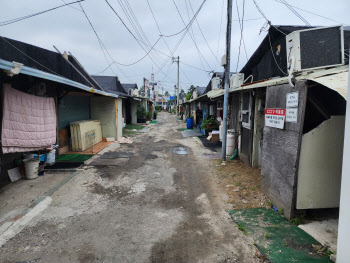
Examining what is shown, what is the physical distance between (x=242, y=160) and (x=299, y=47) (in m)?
4.45

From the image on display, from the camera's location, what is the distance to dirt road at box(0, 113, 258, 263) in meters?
2.85

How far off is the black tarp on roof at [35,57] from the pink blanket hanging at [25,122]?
157 cm

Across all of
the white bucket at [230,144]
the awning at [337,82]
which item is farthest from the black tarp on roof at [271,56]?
the awning at [337,82]

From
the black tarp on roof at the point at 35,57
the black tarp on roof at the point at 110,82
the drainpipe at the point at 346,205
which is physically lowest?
the drainpipe at the point at 346,205

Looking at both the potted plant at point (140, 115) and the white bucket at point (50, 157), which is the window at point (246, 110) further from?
the potted plant at point (140, 115)

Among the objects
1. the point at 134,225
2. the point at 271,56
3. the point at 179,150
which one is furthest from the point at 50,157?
the point at 271,56

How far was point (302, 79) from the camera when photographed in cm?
339

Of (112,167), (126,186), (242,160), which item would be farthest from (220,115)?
(126,186)

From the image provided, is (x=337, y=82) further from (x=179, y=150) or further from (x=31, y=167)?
(x=179, y=150)

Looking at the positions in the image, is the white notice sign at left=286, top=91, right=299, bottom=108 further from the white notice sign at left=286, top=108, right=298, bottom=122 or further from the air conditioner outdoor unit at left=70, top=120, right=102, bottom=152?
the air conditioner outdoor unit at left=70, top=120, right=102, bottom=152

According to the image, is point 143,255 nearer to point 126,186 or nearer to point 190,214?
point 190,214

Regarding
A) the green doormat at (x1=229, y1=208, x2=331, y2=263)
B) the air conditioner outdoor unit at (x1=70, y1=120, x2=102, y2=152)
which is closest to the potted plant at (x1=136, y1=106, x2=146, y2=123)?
the air conditioner outdoor unit at (x1=70, y1=120, x2=102, y2=152)

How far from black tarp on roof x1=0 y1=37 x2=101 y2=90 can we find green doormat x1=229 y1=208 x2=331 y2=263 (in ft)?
22.9

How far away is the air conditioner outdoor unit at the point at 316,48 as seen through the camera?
13.5ft
